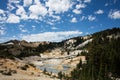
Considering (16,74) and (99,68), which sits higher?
(99,68)

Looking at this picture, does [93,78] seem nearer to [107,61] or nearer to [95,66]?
[95,66]

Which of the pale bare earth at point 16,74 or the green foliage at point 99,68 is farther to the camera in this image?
the green foliage at point 99,68

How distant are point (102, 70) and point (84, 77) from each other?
18.7 ft

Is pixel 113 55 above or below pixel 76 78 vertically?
above

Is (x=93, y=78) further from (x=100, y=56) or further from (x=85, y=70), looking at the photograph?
(x=100, y=56)

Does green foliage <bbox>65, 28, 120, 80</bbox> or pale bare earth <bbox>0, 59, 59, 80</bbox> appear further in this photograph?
green foliage <bbox>65, 28, 120, 80</bbox>

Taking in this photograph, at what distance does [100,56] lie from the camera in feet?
214

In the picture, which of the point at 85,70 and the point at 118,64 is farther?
the point at 118,64

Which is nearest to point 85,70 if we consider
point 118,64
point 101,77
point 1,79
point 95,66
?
point 95,66

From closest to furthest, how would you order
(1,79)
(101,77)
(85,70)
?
(1,79)
(101,77)
(85,70)

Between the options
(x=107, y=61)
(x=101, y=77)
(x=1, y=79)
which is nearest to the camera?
(x=1, y=79)

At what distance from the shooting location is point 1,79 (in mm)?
28094

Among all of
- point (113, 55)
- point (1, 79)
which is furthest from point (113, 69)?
point (1, 79)

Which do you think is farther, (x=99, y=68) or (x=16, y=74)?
(x=99, y=68)
